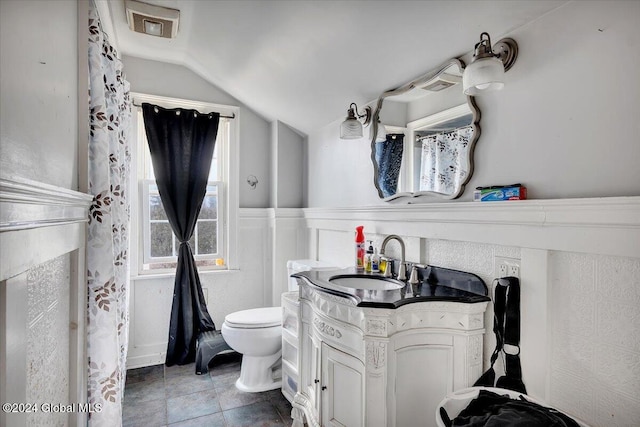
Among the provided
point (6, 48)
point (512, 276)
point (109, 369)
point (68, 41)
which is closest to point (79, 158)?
point (68, 41)

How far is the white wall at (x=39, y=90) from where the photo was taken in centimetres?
73

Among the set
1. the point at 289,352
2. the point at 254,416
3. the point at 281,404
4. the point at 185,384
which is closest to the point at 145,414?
the point at 185,384

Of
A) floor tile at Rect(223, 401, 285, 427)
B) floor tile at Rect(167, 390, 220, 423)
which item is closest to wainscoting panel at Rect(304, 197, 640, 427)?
floor tile at Rect(223, 401, 285, 427)

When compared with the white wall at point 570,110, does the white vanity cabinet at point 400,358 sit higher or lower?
lower

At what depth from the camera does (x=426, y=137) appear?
1795 mm

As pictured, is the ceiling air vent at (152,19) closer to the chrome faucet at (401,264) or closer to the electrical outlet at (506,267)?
the chrome faucet at (401,264)

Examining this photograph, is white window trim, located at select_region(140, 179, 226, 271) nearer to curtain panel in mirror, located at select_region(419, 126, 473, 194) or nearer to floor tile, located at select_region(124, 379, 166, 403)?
floor tile, located at select_region(124, 379, 166, 403)

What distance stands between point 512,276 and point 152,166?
9.05 ft

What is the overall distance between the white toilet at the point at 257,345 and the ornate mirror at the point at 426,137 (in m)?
0.84

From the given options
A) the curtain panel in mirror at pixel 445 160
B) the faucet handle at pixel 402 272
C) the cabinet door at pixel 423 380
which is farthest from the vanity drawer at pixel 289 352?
the curtain panel in mirror at pixel 445 160

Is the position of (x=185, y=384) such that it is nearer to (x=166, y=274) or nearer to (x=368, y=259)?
(x=166, y=274)

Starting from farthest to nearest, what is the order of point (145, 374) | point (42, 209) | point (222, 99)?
1. point (222, 99)
2. point (145, 374)
3. point (42, 209)

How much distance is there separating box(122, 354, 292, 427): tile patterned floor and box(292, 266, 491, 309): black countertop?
1.05 meters

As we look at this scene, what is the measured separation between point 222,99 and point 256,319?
196 cm
